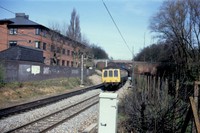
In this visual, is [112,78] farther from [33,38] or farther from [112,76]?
[33,38]

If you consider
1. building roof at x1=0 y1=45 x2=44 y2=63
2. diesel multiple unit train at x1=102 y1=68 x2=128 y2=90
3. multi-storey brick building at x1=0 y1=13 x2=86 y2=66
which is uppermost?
multi-storey brick building at x1=0 y1=13 x2=86 y2=66

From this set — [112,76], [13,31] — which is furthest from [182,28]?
[13,31]

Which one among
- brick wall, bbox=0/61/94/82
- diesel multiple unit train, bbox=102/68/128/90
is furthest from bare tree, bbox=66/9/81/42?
diesel multiple unit train, bbox=102/68/128/90

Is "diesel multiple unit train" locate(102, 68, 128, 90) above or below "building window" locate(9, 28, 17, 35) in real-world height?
below

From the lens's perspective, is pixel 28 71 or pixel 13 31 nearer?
pixel 28 71

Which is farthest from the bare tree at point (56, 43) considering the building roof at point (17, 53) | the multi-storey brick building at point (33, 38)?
the building roof at point (17, 53)

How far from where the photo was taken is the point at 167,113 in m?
7.57

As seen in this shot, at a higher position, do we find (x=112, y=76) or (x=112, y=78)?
(x=112, y=76)

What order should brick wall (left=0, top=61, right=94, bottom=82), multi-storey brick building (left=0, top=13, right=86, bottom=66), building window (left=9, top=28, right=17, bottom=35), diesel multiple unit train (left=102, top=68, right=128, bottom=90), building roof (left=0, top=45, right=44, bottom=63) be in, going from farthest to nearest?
building window (left=9, top=28, right=17, bottom=35), multi-storey brick building (left=0, top=13, right=86, bottom=66), building roof (left=0, top=45, right=44, bottom=63), diesel multiple unit train (left=102, top=68, right=128, bottom=90), brick wall (left=0, top=61, right=94, bottom=82)

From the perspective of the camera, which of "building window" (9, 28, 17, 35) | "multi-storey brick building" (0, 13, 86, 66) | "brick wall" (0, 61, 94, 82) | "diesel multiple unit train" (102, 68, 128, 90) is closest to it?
"brick wall" (0, 61, 94, 82)

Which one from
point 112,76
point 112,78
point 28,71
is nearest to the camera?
point 28,71

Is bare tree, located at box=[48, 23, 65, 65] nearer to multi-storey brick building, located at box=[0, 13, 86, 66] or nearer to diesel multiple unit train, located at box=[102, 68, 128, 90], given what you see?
multi-storey brick building, located at box=[0, 13, 86, 66]

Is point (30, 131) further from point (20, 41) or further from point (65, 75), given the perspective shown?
point (20, 41)

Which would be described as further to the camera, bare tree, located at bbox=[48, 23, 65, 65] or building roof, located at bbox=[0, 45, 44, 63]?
bare tree, located at bbox=[48, 23, 65, 65]
